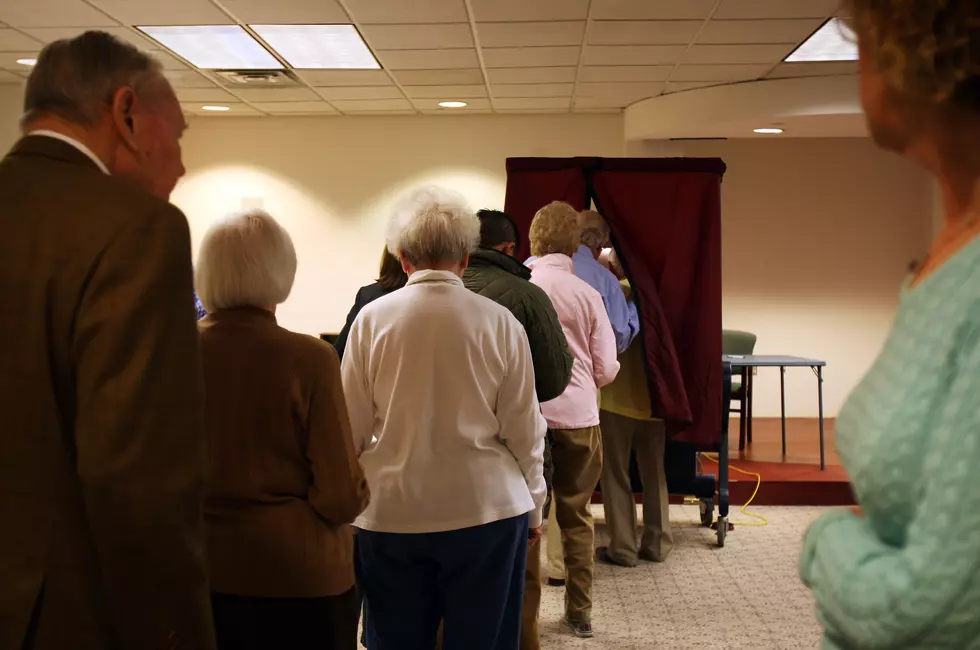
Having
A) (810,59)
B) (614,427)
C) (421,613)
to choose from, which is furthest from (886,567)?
(810,59)

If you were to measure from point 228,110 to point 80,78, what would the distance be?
6.91m

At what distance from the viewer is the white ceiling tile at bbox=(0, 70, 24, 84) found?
21.0ft

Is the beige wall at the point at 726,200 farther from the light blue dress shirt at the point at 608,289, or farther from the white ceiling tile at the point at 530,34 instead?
the light blue dress shirt at the point at 608,289

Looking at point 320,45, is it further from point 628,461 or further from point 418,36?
point 628,461

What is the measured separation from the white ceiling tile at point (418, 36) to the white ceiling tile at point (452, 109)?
1686 millimetres

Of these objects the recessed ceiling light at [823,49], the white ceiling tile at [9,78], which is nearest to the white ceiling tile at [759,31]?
the recessed ceiling light at [823,49]

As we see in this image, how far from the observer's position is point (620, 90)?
671cm

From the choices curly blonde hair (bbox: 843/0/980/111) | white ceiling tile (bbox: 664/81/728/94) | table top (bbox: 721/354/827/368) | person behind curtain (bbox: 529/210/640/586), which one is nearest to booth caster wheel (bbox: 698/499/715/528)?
table top (bbox: 721/354/827/368)

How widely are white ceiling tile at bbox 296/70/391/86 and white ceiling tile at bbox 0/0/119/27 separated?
4.91 ft

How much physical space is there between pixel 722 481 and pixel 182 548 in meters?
3.72

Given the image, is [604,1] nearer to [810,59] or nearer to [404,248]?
[810,59]

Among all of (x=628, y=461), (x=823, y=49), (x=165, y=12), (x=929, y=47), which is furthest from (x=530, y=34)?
(x=929, y=47)

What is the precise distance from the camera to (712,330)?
155 inches

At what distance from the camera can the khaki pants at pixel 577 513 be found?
319cm
